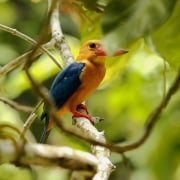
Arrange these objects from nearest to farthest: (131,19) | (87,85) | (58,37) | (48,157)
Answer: (48,157) < (131,19) < (58,37) < (87,85)

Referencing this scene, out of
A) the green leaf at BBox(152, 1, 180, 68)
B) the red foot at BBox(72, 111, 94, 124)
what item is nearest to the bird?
the red foot at BBox(72, 111, 94, 124)

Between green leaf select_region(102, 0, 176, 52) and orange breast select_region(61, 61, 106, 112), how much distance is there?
1094 millimetres

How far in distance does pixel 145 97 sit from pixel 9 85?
1.68 ft

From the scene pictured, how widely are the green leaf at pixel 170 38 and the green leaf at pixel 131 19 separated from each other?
0.05 m

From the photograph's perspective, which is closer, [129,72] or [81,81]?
[129,72]

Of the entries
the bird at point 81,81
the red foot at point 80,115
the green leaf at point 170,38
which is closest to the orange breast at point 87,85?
the bird at point 81,81

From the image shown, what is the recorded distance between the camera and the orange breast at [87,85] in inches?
68.7

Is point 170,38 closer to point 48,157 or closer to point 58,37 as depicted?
point 48,157

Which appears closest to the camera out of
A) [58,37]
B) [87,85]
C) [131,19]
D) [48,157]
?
[48,157]

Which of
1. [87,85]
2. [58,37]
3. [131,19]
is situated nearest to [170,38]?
[131,19]

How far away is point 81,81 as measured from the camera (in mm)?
1776

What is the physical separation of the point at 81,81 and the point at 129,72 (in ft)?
0.90

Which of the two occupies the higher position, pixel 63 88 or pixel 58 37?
pixel 58 37

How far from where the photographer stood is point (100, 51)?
5.86 feet
